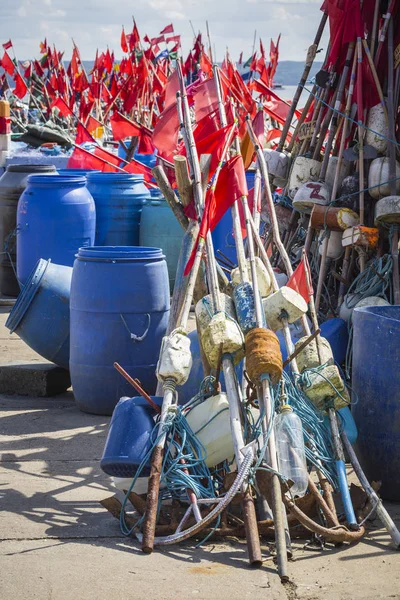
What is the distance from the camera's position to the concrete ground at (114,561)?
3.43m

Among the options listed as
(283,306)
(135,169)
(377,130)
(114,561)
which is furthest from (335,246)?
(135,169)

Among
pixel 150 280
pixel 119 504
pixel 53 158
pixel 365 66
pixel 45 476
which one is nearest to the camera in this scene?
pixel 119 504

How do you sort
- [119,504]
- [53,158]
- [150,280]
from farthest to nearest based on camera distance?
1. [53,158]
2. [150,280]
3. [119,504]

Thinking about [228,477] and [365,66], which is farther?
[365,66]

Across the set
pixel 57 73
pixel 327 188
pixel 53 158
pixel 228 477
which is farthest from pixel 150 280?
pixel 57 73

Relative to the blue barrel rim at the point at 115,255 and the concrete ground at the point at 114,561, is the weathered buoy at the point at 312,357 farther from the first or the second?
the blue barrel rim at the point at 115,255

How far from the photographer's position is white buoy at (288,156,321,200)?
681cm

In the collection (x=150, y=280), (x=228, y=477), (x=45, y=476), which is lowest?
(x=45, y=476)

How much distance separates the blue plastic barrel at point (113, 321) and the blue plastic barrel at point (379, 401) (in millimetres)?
1786

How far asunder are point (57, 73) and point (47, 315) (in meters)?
30.7

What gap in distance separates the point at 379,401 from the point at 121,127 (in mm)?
8148

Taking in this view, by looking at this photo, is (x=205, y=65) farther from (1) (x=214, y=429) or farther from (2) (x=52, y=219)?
(1) (x=214, y=429)

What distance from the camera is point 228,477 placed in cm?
398

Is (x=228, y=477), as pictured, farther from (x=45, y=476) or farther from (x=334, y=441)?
(x=45, y=476)
